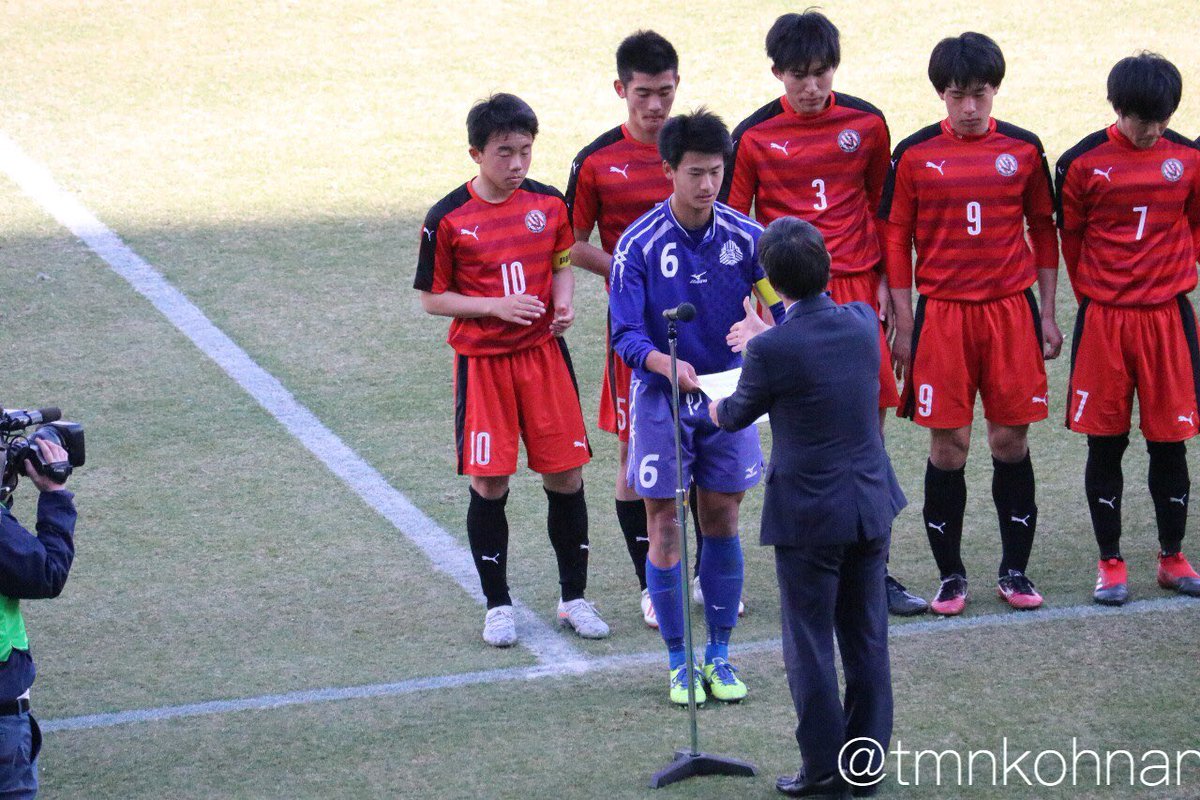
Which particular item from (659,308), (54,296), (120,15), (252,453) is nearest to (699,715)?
(659,308)

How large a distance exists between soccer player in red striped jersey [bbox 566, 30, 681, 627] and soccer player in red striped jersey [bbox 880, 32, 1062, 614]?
953 millimetres

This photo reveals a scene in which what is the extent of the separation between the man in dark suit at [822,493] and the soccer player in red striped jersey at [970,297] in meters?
1.55

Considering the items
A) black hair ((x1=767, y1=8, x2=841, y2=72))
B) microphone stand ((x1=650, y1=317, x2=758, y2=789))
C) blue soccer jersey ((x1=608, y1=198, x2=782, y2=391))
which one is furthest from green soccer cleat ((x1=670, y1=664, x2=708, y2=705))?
black hair ((x1=767, y1=8, x2=841, y2=72))

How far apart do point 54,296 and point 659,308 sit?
6.89m

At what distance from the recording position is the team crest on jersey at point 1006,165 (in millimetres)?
6328

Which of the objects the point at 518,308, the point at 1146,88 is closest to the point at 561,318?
the point at 518,308

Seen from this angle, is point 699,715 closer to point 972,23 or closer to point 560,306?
point 560,306

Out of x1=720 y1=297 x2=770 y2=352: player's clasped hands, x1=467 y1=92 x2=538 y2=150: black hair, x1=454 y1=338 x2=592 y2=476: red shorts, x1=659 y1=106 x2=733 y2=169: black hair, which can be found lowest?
x1=454 y1=338 x2=592 y2=476: red shorts

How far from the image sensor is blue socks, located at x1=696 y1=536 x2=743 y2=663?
5.78m

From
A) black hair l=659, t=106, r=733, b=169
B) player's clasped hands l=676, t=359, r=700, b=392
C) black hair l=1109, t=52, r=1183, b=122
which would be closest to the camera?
player's clasped hands l=676, t=359, r=700, b=392

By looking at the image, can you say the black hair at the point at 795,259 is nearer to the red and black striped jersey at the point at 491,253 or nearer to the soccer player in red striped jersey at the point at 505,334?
the soccer player in red striped jersey at the point at 505,334

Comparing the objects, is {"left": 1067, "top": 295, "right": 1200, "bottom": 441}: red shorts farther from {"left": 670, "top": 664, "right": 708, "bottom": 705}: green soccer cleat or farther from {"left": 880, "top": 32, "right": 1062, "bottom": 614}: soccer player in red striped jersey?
{"left": 670, "top": 664, "right": 708, "bottom": 705}: green soccer cleat

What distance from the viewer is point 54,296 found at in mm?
11320

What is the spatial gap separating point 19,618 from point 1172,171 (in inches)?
175
